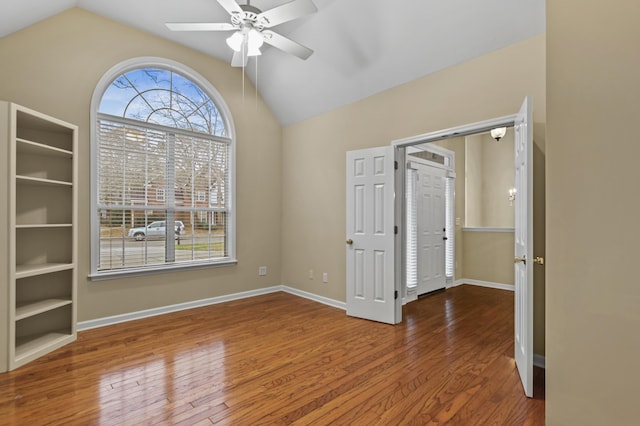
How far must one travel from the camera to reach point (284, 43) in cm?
288

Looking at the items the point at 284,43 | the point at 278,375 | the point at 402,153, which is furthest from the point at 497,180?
the point at 278,375

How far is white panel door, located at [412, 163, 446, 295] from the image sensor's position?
493 cm

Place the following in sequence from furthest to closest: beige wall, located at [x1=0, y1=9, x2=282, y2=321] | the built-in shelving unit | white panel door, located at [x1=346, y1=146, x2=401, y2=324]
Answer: white panel door, located at [x1=346, y1=146, x2=401, y2=324], beige wall, located at [x1=0, y1=9, x2=282, y2=321], the built-in shelving unit

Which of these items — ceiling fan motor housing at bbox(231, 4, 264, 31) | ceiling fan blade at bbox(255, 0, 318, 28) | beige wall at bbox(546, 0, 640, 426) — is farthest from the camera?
ceiling fan motor housing at bbox(231, 4, 264, 31)

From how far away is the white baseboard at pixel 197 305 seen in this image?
352cm

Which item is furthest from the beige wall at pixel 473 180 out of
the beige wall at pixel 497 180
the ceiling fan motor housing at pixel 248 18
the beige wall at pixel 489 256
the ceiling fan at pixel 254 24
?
the ceiling fan motor housing at pixel 248 18

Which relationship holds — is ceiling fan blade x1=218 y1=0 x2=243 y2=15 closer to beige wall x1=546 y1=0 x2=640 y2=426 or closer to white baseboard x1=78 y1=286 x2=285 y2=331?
beige wall x1=546 y1=0 x2=640 y2=426

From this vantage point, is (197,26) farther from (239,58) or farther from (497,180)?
(497,180)

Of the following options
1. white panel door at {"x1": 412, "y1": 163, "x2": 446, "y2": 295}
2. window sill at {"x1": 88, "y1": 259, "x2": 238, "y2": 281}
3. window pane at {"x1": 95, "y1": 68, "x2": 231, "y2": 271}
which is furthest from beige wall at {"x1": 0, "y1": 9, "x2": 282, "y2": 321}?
white panel door at {"x1": 412, "y1": 163, "x2": 446, "y2": 295}

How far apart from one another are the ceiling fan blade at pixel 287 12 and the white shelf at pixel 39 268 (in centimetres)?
293

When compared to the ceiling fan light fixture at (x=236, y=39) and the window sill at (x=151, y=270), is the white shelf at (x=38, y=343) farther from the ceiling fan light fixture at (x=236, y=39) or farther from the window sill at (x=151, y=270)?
the ceiling fan light fixture at (x=236, y=39)

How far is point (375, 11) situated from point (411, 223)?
9.44 ft

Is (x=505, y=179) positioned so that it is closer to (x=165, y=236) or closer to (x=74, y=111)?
(x=165, y=236)

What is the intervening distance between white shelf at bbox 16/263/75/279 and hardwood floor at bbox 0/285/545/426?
2.48 ft
